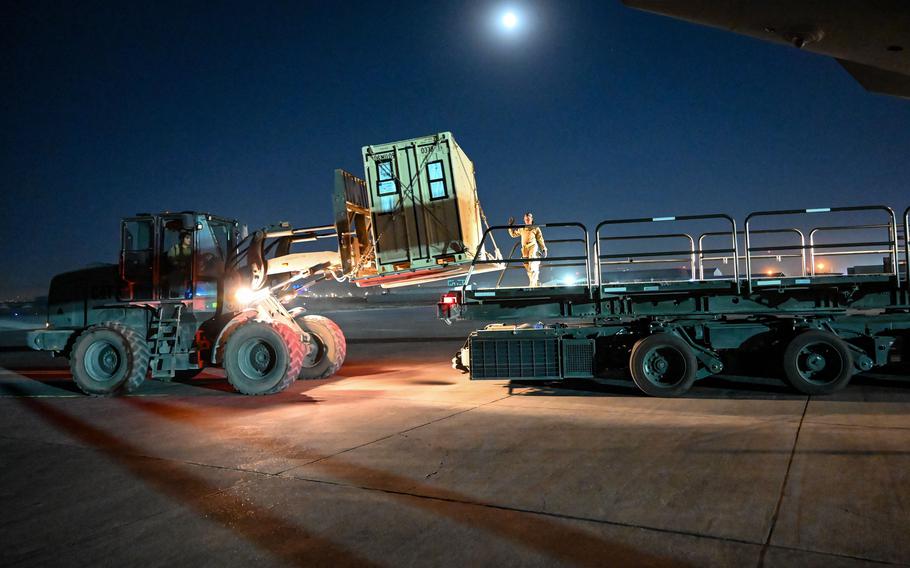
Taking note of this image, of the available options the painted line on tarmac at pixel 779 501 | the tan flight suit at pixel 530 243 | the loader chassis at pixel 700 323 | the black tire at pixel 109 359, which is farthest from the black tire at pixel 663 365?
the black tire at pixel 109 359

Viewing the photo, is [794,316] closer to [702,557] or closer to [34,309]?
[702,557]

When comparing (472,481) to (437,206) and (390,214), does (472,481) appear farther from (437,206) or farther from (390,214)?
(390,214)

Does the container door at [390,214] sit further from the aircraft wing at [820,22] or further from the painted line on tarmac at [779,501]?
the painted line on tarmac at [779,501]

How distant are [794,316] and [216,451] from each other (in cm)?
828

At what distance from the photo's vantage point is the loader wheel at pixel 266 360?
10.6 meters

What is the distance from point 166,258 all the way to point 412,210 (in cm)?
479

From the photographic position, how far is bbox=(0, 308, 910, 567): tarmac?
4.25 metres

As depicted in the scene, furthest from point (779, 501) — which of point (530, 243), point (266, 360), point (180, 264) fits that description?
point (180, 264)

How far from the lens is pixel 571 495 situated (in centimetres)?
520

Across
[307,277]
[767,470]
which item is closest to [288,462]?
[767,470]

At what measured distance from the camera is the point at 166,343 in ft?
37.7

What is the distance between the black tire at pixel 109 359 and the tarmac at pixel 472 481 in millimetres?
1057

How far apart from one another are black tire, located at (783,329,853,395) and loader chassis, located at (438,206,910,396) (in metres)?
0.01

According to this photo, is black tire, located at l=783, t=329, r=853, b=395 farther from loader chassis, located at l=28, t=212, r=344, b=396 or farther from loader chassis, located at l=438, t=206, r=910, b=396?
loader chassis, located at l=28, t=212, r=344, b=396
